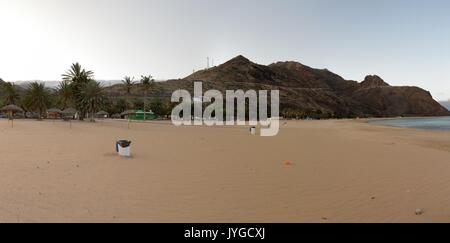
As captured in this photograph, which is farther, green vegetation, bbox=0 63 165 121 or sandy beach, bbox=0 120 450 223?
green vegetation, bbox=0 63 165 121

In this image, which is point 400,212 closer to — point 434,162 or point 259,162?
point 259,162

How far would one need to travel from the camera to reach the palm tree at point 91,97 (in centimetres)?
5581

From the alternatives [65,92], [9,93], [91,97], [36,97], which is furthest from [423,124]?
[9,93]

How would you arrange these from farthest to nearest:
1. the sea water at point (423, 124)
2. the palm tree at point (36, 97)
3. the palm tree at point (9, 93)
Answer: the palm tree at point (9, 93) → the sea water at point (423, 124) → the palm tree at point (36, 97)

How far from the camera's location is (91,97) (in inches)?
2202

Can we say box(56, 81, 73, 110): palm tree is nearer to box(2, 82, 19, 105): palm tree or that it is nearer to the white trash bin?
box(2, 82, 19, 105): palm tree

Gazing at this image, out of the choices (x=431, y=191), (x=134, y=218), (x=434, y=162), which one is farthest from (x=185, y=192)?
(x=434, y=162)

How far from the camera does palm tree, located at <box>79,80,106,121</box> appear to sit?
5581 cm

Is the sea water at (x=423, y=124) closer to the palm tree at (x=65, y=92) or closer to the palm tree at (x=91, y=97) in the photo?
the palm tree at (x=91, y=97)

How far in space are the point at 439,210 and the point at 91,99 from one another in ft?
182

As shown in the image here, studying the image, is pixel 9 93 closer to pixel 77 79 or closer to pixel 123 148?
pixel 77 79

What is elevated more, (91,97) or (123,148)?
(91,97)

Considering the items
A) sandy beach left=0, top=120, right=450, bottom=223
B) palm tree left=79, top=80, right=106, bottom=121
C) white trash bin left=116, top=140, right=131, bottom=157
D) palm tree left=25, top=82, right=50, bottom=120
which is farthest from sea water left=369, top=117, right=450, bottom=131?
palm tree left=25, top=82, right=50, bottom=120

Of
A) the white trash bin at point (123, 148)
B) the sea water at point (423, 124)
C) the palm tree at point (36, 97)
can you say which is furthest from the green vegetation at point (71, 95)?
the sea water at point (423, 124)
